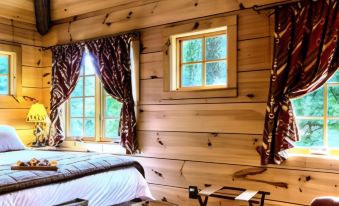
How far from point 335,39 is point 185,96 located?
1.46 m

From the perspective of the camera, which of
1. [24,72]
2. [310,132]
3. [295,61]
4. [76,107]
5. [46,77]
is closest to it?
[295,61]

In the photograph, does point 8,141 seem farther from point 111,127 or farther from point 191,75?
point 191,75

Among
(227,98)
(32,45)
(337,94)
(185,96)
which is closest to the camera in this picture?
(337,94)

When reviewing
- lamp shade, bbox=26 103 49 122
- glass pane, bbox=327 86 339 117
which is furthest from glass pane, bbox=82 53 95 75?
glass pane, bbox=327 86 339 117

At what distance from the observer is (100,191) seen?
2.77m

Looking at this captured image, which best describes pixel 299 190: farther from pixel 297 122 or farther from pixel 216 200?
pixel 216 200

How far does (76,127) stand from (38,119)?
483 millimetres

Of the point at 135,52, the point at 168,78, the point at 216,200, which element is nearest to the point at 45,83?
the point at 135,52

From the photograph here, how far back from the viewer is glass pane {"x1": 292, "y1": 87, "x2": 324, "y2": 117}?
286 cm

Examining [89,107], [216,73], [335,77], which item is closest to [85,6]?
[89,107]

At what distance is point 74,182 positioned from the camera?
2.62 metres

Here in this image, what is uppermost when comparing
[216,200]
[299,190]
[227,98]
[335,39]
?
[335,39]

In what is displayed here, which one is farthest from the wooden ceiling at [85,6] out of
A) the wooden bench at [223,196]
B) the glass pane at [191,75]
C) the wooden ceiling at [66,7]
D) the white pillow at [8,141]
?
the wooden bench at [223,196]

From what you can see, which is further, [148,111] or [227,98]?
[148,111]
